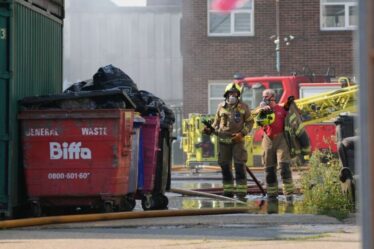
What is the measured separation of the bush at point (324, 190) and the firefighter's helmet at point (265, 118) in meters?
2.07

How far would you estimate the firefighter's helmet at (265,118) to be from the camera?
44.7 feet

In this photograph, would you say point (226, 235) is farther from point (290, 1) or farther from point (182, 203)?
point (290, 1)

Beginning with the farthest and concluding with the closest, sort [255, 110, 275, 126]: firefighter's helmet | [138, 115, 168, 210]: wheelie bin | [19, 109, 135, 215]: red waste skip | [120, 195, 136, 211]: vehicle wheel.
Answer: [255, 110, 275, 126]: firefighter's helmet → [138, 115, 168, 210]: wheelie bin → [120, 195, 136, 211]: vehicle wheel → [19, 109, 135, 215]: red waste skip

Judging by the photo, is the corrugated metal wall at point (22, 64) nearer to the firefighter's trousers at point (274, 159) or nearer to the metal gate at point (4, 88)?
the metal gate at point (4, 88)

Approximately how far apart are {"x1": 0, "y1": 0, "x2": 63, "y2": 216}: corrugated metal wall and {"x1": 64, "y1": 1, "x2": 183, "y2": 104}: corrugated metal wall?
26490 mm

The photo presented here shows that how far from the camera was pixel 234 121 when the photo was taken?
13891 millimetres

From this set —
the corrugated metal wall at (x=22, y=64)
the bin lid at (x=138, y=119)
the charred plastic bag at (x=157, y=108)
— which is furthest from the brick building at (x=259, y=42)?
the bin lid at (x=138, y=119)

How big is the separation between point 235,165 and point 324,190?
2.99 metres

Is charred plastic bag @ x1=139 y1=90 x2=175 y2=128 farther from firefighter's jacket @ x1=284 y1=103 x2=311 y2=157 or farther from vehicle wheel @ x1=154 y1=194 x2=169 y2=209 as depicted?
firefighter's jacket @ x1=284 y1=103 x2=311 y2=157

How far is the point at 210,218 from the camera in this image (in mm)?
10266

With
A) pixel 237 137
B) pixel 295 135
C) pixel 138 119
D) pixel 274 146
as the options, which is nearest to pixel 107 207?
pixel 138 119

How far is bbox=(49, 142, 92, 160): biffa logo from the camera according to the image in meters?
10.4

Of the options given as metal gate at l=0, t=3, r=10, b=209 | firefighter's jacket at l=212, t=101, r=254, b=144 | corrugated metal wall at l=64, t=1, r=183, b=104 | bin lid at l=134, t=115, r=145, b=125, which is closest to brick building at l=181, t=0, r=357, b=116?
corrugated metal wall at l=64, t=1, r=183, b=104

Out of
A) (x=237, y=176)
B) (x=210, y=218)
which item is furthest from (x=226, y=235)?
(x=237, y=176)
